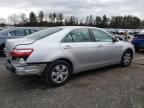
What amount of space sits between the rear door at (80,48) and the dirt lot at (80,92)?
1.62 ft

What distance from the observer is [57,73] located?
5527 millimetres

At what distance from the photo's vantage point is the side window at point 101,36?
6.67 meters

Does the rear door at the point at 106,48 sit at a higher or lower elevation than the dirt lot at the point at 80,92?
higher

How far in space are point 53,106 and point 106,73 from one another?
118 inches

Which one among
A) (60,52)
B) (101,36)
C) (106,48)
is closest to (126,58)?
(106,48)

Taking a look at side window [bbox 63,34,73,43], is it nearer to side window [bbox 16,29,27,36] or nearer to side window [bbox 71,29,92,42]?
side window [bbox 71,29,92,42]

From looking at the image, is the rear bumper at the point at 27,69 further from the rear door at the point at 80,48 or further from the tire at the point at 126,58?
the tire at the point at 126,58

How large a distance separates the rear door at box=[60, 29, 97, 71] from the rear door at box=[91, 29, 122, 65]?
252 mm

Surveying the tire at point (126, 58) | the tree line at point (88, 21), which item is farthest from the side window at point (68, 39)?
the tree line at point (88, 21)

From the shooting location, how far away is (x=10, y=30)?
11539 mm

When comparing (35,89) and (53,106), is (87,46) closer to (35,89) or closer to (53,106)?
(35,89)

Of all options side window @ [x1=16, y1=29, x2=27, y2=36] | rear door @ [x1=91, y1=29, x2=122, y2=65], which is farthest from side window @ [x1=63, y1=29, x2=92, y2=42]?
side window @ [x1=16, y1=29, x2=27, y2=36]

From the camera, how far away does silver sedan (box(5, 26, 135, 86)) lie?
5.16m

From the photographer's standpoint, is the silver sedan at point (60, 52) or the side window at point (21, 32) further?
the side window at point (21, 32)
